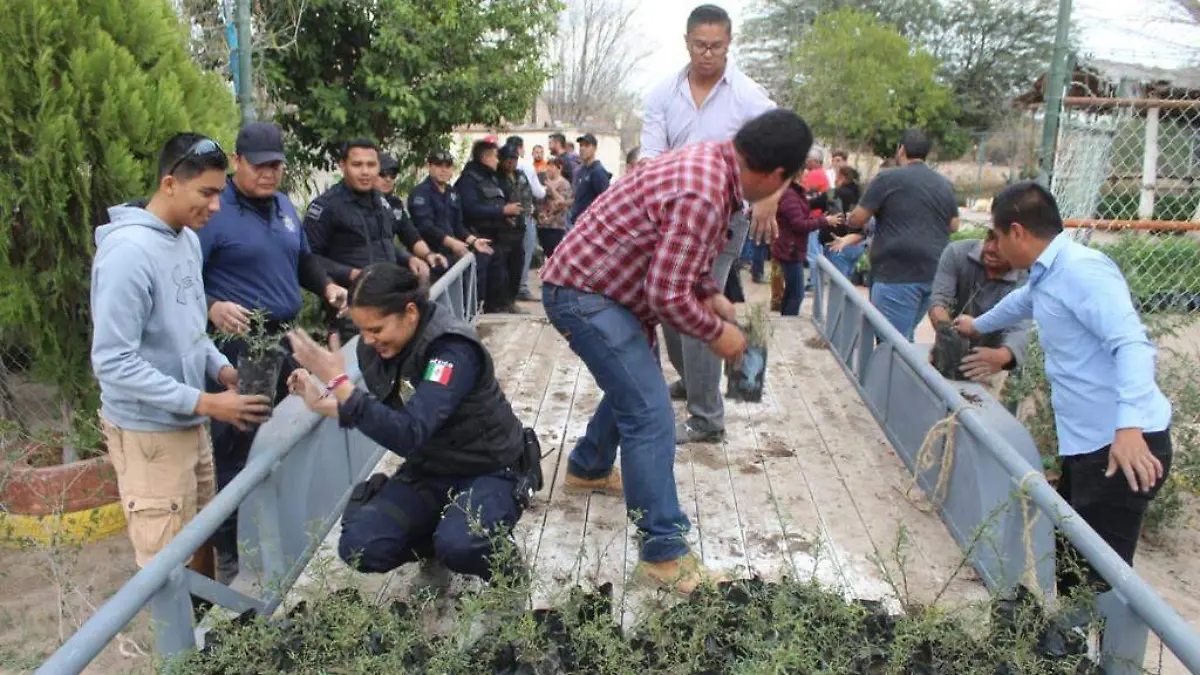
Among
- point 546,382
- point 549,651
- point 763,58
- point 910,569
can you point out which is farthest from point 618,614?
point 763,58

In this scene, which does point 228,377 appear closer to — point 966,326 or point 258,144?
point 258,144

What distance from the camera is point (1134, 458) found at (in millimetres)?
2824

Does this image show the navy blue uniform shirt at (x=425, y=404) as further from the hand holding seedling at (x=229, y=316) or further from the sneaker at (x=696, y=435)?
the sneaker at (x=696, y=435)

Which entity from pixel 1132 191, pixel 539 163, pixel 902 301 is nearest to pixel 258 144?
pixel 902 301

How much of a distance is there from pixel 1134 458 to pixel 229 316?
3.27 metres

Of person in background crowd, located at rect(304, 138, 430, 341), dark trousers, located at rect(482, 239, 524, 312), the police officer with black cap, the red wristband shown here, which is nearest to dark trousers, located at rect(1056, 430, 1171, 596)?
the red wristband

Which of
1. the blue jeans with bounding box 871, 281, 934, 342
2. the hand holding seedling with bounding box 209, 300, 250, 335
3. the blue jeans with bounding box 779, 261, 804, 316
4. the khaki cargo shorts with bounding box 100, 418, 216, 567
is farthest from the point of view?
the blue jeans with bounding box 779, 261, 804, 316

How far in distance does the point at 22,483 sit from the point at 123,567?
68cm

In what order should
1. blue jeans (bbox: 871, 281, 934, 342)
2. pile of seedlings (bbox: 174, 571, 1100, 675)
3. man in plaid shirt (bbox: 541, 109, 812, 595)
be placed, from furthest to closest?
blue jeans (bbox: 871, 281, 934, 342)
man in plaid shirt (bbox: 541, 109, 812, 595)
pile of seedlings (bbox: 174, 571, 1100, 675)

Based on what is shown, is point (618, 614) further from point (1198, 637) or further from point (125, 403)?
point (125, 403)

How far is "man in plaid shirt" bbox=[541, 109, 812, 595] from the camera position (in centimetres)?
294

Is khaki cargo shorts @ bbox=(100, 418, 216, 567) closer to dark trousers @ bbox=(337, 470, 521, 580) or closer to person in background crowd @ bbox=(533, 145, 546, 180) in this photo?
dark trousers @ bbox=(337, 470, 521, 580)

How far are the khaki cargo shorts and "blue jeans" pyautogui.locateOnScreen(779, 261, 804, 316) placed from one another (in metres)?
6.32

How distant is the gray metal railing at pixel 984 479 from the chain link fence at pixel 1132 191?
2.06 meters
